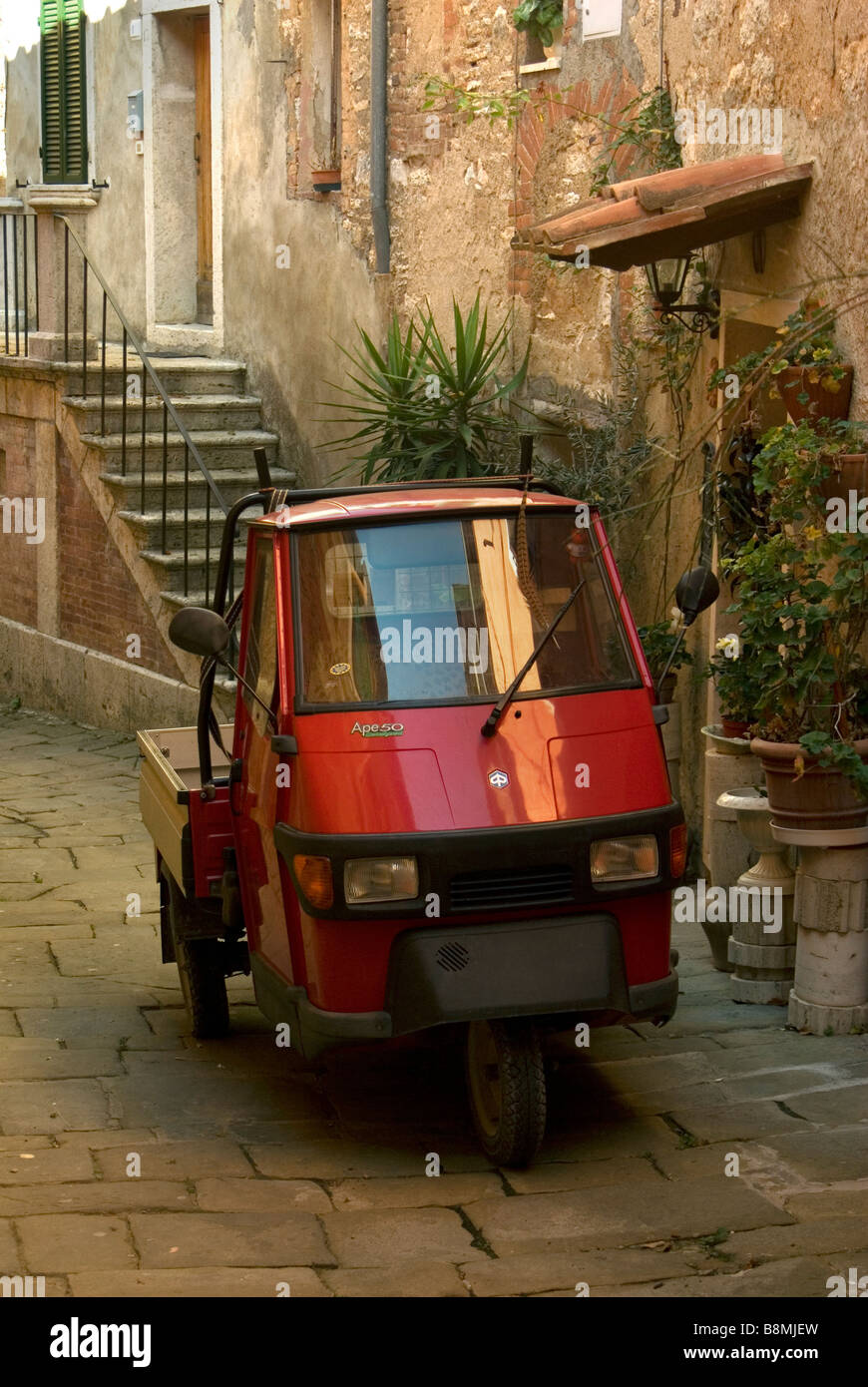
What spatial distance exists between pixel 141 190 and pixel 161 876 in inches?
372

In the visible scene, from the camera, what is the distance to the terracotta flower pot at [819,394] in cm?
688

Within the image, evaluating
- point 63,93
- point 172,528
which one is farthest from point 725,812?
point 63,93

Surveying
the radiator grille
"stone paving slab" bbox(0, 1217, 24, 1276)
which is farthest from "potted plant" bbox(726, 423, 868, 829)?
"stone paving slab" bbox(0, 1217, 24, 1276)

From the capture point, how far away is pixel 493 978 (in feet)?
17.0

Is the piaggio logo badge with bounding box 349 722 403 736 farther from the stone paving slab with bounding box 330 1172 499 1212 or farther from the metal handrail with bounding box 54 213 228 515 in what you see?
the metal handrail with bounding box 54 213 228 515

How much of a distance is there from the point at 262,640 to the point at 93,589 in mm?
7749

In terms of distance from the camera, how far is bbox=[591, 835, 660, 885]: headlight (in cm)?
536

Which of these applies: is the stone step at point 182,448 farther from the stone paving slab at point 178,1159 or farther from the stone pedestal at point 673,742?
the stone paving slab at point 178,1159

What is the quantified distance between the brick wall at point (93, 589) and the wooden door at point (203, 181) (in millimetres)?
2306

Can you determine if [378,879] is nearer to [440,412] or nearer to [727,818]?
[727,818]

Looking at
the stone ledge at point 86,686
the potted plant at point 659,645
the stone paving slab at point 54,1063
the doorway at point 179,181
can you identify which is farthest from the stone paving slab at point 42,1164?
the doorway at point 179,181

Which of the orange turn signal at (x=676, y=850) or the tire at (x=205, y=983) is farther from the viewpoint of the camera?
the tire at (x=205, y=983)

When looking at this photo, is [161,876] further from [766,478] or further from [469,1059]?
[766,478]

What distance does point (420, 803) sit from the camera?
17.4ft
